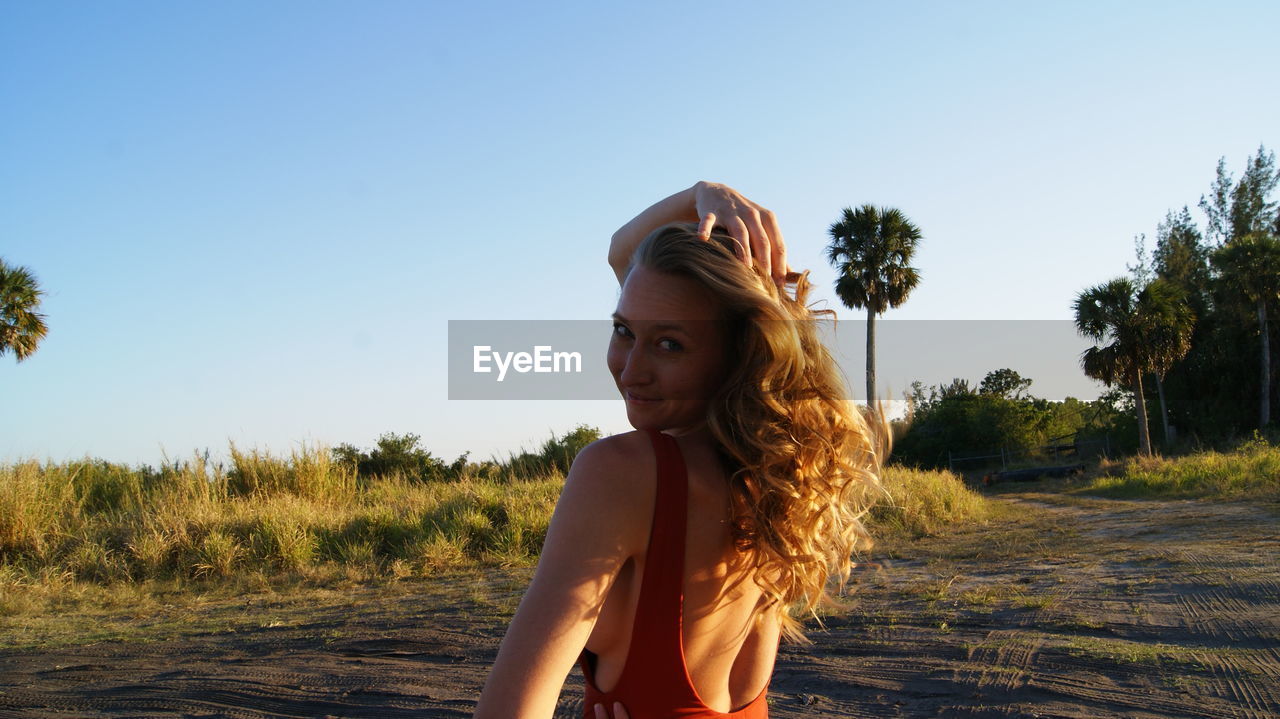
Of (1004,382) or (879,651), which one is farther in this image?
(1004,382)

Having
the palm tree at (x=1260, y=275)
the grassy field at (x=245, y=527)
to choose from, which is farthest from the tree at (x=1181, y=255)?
the grassy field at (x=245, y=527)

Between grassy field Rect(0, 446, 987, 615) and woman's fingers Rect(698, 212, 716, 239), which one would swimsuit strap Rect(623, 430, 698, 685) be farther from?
grassy field Rect(0, 446, 987, 615)

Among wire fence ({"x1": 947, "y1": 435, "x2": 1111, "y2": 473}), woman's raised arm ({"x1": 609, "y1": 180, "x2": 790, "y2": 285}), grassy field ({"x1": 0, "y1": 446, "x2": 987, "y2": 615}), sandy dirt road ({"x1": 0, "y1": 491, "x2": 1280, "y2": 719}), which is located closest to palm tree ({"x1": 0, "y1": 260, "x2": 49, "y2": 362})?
grassy field ({"x1": 0, "y1": 446, "x2": 987, "y2": 615})

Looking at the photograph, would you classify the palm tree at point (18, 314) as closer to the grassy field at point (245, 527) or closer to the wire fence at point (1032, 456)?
the grassy field at point (245, 527)

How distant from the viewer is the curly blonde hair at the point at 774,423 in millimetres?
1316

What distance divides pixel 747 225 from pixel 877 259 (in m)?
26.7

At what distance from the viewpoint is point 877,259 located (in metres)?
27.0

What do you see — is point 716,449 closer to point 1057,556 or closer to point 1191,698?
point 1191,698

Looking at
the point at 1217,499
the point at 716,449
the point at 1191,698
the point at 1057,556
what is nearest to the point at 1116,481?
the point at 1217,499

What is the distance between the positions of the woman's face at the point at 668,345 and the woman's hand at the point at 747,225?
12 centimetres

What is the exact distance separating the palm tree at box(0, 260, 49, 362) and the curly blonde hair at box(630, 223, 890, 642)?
20256 millimetres

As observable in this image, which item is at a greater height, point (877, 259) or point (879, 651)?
point (877, 259)

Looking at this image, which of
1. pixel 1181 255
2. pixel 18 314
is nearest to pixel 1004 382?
pixel 1181 255

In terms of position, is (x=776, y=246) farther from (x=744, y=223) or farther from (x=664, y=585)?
(x=664, y=585)
